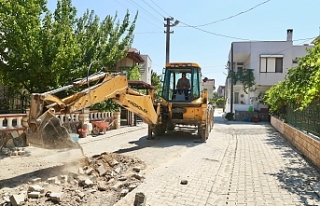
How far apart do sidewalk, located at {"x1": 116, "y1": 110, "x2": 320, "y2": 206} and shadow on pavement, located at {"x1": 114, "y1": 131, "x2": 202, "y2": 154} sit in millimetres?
1872

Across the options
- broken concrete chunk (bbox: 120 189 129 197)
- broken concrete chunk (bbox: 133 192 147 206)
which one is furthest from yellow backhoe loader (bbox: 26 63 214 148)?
broken concrete chunk (bbox: 133 192 147 206)

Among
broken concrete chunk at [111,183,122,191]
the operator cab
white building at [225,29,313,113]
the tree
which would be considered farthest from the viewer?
white building at [225,29,313,113]

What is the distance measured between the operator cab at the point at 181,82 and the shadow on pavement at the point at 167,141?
1719 mm

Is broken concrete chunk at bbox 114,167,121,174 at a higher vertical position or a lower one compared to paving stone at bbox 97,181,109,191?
higher

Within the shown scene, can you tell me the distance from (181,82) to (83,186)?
7771mm

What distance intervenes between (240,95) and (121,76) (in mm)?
25448

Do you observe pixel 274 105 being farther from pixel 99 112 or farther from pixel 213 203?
pixel 213 203

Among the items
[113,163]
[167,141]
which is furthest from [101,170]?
[167,141]

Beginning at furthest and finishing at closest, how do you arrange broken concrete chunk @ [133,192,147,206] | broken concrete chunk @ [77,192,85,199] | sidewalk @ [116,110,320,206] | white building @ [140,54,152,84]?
white building @ [140,54,152,84] → broken concrete chunk @ [77,192,85,199] → sidewalk @ [116,110,320,206] → broken concrete chunk @ [133,192,147,206]

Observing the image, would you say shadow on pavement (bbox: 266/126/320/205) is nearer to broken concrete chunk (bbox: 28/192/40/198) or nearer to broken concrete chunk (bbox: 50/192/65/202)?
broken concrete chunk (bbox: 50/192/65/202)

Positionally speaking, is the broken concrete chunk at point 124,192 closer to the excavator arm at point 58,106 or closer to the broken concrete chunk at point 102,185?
the broken concrete chunk at point 102,185

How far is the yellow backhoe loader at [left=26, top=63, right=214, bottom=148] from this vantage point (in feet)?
17.5

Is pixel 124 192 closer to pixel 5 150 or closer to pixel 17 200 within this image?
pixel 17 200

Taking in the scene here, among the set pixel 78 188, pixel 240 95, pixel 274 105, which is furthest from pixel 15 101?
pixel 240 95
